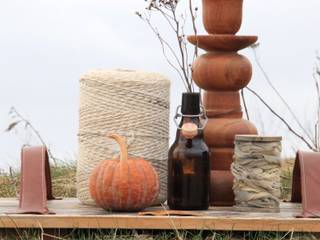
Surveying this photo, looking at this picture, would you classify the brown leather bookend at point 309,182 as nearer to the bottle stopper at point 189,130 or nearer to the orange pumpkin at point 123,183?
the bottle stopper at point 189,130

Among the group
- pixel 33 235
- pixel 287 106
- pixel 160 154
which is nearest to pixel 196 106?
pixel 160 154

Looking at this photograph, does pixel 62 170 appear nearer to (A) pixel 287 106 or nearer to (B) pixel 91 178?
(A) pixel 287 106

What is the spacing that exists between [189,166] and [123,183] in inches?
13.8

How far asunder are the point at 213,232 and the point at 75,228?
0.64 metres

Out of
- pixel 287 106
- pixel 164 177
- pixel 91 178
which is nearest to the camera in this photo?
pixel 91 178

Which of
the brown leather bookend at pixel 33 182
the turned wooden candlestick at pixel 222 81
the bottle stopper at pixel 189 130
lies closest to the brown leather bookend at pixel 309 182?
the turned wooden candlestick at pixel 222 81

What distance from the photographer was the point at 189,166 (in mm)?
4750

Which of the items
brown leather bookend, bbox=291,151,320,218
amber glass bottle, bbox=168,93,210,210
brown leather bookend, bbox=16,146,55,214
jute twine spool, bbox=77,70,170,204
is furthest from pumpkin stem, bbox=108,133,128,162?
brown leather bookend, bbox=291,151,320,218

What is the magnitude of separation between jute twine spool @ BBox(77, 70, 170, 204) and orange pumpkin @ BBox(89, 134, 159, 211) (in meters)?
0.17

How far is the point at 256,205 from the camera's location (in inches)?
192

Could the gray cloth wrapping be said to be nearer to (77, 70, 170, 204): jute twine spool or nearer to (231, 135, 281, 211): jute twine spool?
(231, 135, 281, 211): jute twine spool

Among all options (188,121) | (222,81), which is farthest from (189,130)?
(222,81)

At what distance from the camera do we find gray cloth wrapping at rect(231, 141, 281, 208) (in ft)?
15.7

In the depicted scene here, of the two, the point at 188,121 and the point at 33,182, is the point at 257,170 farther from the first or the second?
the point at 33,182
